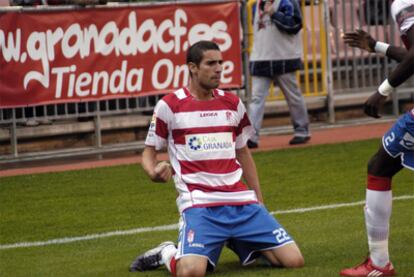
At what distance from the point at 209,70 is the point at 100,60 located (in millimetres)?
6728

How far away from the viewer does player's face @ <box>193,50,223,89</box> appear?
28.0 feet

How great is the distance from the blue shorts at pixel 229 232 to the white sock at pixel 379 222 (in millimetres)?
710

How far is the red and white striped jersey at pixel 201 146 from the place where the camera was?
8.45m

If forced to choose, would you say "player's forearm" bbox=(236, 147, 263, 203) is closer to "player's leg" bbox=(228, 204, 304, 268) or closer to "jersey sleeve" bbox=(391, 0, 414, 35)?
"player's leg" bbox=(228, 204, 304, 268)

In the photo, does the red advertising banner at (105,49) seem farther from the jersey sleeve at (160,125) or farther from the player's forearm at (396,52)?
the player's forearm at (396,52)

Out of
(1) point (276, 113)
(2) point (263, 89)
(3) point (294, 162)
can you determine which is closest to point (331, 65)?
(1) point (276, 113)

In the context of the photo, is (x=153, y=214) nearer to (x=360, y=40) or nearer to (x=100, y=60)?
(x=360, y=40)

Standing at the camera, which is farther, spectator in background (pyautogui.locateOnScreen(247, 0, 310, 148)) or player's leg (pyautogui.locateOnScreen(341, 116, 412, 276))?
spectator in background (pyautogui.locateOnScreen(247, 0, 310, 148))

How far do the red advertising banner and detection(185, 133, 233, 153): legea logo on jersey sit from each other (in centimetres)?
623

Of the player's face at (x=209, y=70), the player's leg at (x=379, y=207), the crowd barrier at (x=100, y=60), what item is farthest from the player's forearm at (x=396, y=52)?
the crowd barrier at (x=100, y=60)

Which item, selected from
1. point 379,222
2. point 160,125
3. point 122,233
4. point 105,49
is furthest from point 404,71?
Answer: point 105,49

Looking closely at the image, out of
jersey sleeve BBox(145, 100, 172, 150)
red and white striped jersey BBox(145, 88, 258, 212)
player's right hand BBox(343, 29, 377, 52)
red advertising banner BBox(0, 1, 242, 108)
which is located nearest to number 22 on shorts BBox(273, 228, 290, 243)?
red and white striped jersey BBox(145, 88, 258, 212)

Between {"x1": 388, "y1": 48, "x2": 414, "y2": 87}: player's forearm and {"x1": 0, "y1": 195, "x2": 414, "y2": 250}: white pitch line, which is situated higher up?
{"x1": 388, "y1": 48, "x2": 414, "y2": 87}: player's forearm

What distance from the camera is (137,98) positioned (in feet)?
51.6
